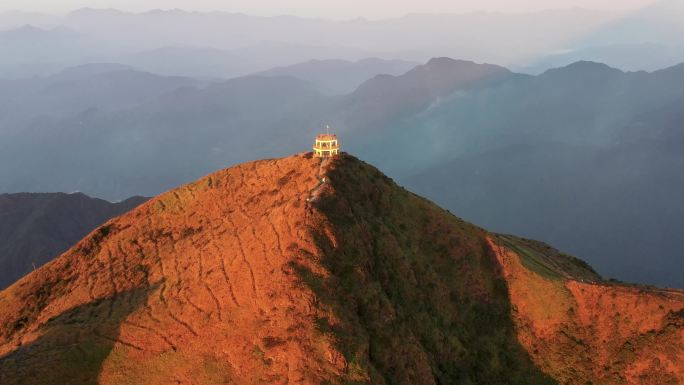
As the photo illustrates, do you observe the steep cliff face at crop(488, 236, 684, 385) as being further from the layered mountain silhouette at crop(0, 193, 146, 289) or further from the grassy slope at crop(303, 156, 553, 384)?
the layered mountain silhouette at crop(0, 193, 146, 289)

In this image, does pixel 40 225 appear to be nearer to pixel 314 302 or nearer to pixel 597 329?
pixel 314 302

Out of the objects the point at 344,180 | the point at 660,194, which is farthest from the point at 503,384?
the point at 660,194

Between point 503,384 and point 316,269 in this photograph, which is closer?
point 316,269

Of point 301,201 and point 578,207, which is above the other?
point 578,207

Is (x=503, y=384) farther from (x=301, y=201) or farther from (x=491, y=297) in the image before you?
(x=301, y=201)

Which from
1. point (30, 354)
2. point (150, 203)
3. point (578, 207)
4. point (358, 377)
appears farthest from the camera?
point (578, 207)

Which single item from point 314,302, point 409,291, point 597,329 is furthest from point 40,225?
point 597,329

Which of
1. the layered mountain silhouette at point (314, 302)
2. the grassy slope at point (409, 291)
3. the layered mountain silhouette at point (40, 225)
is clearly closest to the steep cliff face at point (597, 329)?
the layered mountain silhouette at point (314, 302)
